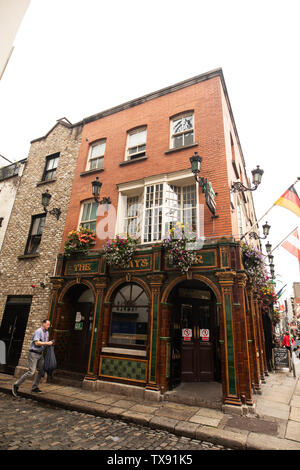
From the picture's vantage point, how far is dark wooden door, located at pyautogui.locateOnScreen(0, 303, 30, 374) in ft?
33.1

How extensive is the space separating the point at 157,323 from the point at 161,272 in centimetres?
160

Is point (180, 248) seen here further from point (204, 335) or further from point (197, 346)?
point (197, 346)

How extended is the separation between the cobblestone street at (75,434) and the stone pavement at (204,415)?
6.7 inches

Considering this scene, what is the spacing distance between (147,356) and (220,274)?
3.44 meters

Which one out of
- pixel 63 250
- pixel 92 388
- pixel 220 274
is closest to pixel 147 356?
pixel 92 388

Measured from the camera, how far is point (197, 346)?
8773mm

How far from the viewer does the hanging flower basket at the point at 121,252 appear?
27.8ft

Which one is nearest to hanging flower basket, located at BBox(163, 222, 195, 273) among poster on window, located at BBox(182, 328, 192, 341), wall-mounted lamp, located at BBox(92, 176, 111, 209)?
poster on window, located at BBox(182, 328, 192, 341)

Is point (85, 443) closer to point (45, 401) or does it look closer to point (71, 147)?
point (45, 401)

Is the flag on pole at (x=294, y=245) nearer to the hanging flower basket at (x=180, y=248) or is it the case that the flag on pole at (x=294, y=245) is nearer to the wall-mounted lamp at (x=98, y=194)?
the hanging flower basket at (x=180, y=248)

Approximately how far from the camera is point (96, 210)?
35.7ft

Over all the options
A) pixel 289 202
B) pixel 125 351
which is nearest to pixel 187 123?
pixel 289 202

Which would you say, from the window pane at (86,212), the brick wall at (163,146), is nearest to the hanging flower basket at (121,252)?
the brick wall at (163,146)

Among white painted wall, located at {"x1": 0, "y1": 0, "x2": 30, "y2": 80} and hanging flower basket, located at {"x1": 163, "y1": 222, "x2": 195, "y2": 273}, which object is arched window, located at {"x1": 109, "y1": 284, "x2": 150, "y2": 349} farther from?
white painted wall, located at {"x1": 0, "y1": 0, "x2": 30, "y2": 80}
